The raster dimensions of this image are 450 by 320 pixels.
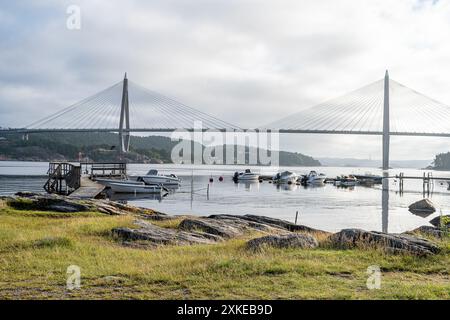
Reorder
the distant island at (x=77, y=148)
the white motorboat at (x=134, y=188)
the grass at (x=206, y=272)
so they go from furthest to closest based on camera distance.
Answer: the distant island at (x=77, y=148), the white motorboat at (x=134, y=188), the grass at (x=206, y=272)

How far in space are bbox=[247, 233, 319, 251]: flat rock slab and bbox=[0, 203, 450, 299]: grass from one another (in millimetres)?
340

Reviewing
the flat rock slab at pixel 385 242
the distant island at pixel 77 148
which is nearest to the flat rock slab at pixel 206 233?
the flat rock slab at pixel 385 242

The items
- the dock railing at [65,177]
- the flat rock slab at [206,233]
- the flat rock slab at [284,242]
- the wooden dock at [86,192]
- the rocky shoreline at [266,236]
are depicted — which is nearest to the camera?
the rocky shoreline at [266,236]

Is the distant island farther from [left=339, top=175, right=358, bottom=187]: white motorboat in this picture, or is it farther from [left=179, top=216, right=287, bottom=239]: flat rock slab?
[left=179, top=216, right=287, bottom=239]: flat rock slab

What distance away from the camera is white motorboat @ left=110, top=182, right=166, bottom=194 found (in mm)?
49963

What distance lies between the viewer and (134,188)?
5153 centimetres

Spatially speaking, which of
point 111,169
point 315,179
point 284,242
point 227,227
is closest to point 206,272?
point 284,242

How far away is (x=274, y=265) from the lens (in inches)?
363

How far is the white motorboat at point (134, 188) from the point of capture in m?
50.0

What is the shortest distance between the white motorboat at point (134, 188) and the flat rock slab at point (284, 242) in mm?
39490

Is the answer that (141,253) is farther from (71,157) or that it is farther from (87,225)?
(71,157)

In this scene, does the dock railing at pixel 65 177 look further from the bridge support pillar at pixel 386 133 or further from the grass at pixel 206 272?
the bridge support pillar at pixel 386 133

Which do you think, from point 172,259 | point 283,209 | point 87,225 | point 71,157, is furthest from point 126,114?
point 172,259

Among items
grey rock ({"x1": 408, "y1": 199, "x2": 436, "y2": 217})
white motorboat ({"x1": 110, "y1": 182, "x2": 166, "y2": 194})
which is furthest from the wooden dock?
grey rock ({"x1": 408, "y1": 199, "x2": 436, "y2": 217})
